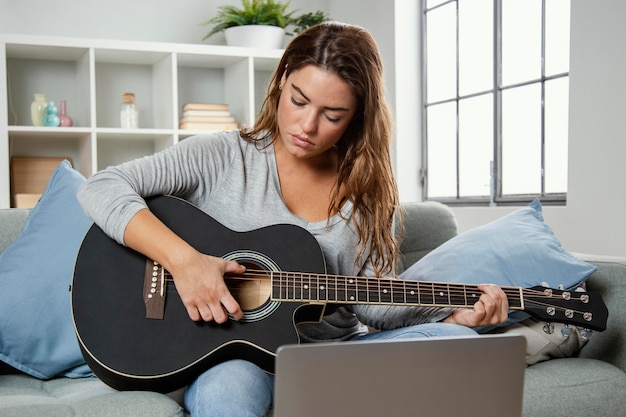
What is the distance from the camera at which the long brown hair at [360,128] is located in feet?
5.22

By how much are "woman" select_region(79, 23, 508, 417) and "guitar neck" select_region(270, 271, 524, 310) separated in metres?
0.04

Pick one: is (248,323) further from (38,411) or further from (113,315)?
(38,411)

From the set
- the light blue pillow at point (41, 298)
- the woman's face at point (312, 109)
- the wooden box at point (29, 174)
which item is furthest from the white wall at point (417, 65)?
the light blue pillow at point (41, 298)

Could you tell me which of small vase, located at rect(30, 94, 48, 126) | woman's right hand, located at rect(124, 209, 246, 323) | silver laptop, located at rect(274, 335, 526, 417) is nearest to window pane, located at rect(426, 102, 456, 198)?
small vase, located at rect(30, 94, 48, 126)

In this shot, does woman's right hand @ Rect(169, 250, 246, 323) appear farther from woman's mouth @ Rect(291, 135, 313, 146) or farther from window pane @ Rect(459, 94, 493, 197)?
window pane @ Rect(459, 94, 493, 197)

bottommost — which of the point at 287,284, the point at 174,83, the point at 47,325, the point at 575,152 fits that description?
the point at 47,325

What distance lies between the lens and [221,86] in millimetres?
4352

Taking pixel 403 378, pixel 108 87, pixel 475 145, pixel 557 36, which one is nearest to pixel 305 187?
pixel 403 378

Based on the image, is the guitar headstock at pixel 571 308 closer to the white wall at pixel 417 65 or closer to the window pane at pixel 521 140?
the white wall at pixel 417 65

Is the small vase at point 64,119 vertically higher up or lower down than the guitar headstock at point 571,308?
higher up

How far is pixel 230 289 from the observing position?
1454 millimetres

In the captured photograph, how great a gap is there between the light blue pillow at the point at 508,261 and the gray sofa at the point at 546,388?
114mm


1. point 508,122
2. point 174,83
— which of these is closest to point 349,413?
point 508,122

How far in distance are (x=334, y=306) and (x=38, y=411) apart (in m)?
0.62
